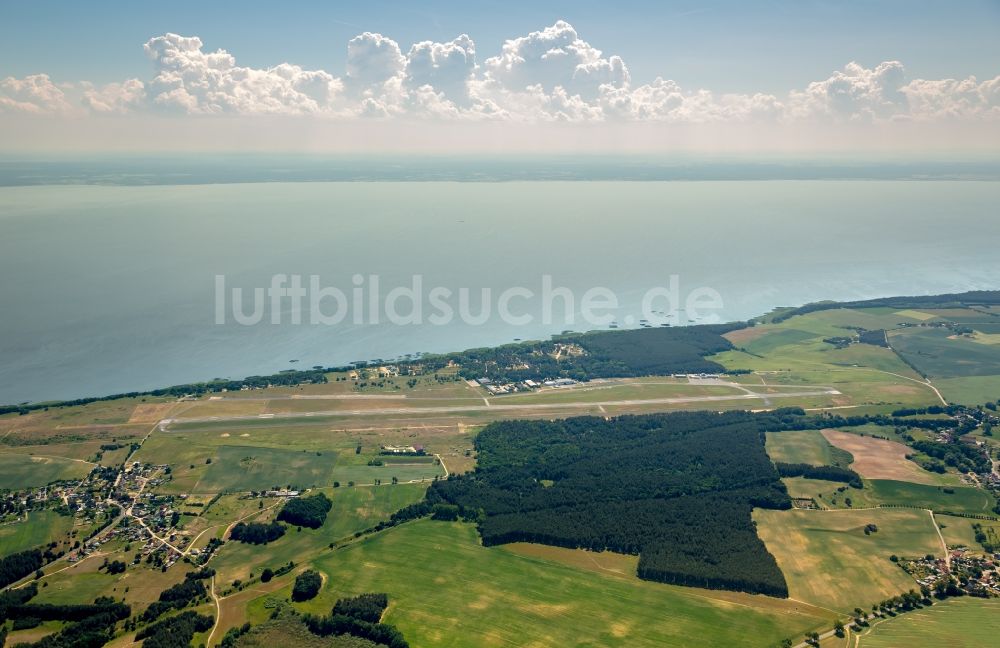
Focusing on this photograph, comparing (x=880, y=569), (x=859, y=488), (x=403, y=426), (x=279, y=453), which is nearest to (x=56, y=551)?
(x=279, y=453)

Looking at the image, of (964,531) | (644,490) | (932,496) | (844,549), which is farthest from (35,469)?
(932,496)

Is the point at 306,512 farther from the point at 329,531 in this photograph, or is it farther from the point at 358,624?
the point at 358,624

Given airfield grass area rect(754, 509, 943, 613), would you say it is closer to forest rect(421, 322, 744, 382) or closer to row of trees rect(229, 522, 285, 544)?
row of trees rect(229, 522, 285, 544)

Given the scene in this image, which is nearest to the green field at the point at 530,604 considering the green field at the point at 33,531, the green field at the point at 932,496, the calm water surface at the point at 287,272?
the green field at the point at 33,531

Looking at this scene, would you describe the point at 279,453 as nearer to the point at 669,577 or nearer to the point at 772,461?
the point at 669,577

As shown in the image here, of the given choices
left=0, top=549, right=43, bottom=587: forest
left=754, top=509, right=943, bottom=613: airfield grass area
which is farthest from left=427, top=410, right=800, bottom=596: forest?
left=0, top=549, right=43, bottom=587: forest
